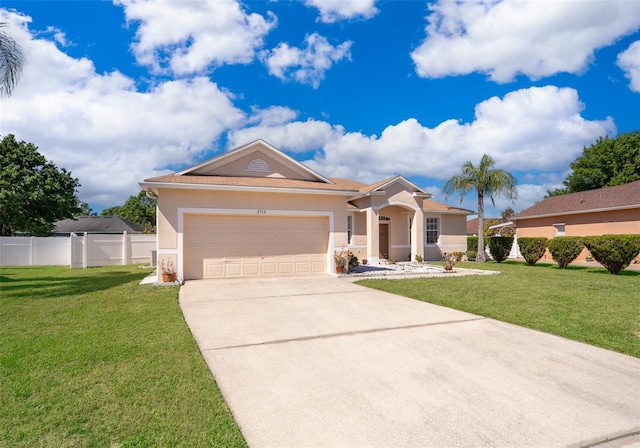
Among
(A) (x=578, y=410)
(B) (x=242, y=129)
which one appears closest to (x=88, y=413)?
(A) (x=578, y=410)

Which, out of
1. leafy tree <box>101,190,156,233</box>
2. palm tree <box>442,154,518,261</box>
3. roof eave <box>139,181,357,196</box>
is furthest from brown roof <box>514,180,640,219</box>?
leafy tree <box>101,190,156,233</box>

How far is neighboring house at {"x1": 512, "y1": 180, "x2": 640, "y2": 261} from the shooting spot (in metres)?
20.7

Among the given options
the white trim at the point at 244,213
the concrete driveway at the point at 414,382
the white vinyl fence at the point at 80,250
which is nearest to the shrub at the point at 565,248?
the white trim at the point at 244,213

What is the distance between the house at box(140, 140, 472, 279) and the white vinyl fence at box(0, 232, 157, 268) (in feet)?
33.5

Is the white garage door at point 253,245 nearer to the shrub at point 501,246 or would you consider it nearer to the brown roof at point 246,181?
the brown roof at point 246,181

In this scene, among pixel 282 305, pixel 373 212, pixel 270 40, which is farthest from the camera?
pixel 373 212

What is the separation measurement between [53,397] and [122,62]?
14.2 meters

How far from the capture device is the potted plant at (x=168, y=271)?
11.7 meters

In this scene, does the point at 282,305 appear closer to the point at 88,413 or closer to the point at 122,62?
the point at 88,413

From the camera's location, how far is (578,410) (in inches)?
132

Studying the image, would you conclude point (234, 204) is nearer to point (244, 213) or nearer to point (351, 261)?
point (244, 213)

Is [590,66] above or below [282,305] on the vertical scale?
above

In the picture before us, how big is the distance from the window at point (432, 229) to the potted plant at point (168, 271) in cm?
1585

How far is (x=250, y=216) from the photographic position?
43.3 feet
